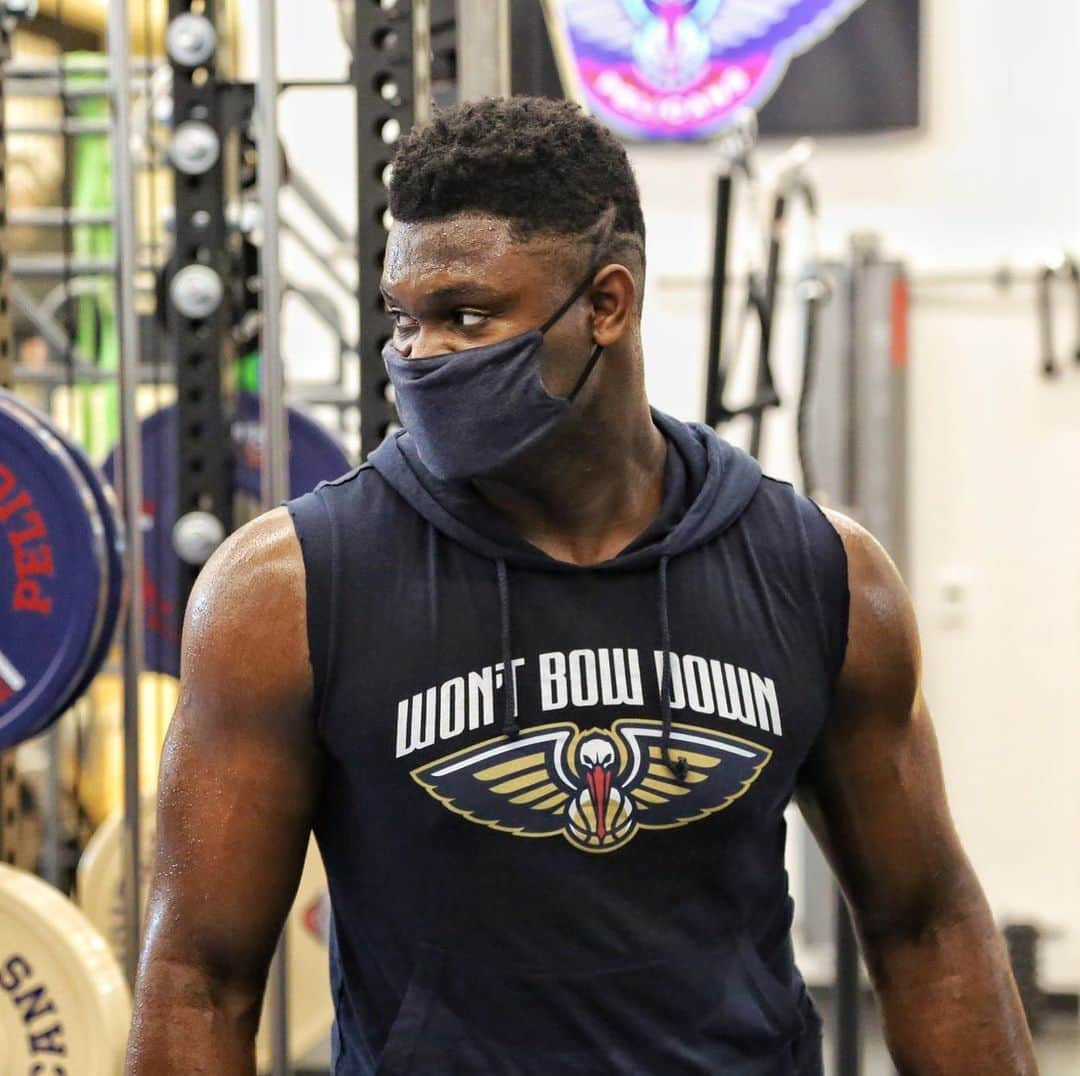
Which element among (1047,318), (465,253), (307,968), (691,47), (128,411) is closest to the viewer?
(465,253)

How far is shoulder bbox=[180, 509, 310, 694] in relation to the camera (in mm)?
1332

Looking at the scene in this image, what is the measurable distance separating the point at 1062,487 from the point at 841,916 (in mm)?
2569

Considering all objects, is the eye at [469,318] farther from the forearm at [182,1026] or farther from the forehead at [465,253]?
the forearm at [182,1026]

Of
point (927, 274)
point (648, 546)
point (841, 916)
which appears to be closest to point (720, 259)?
point (841, 916)

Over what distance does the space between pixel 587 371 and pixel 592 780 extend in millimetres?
337

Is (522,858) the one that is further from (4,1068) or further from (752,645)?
(4,1068)

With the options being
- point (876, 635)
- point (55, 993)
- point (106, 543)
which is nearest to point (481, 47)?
point (106, 543)

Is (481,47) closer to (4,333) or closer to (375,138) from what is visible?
(375,138)

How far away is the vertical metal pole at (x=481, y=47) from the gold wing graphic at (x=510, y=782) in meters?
1.22

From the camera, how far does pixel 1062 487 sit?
16.5 feet

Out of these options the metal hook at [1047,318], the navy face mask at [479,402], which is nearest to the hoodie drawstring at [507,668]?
Result: the navy face mask at [479,402]

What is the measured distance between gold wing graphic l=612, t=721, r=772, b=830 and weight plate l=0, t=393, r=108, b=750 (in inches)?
41.2

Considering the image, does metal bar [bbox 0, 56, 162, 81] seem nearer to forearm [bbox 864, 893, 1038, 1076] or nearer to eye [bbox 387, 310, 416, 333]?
eye [bbox 387, 310, 416, 333]

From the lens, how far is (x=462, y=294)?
52.8 inches
